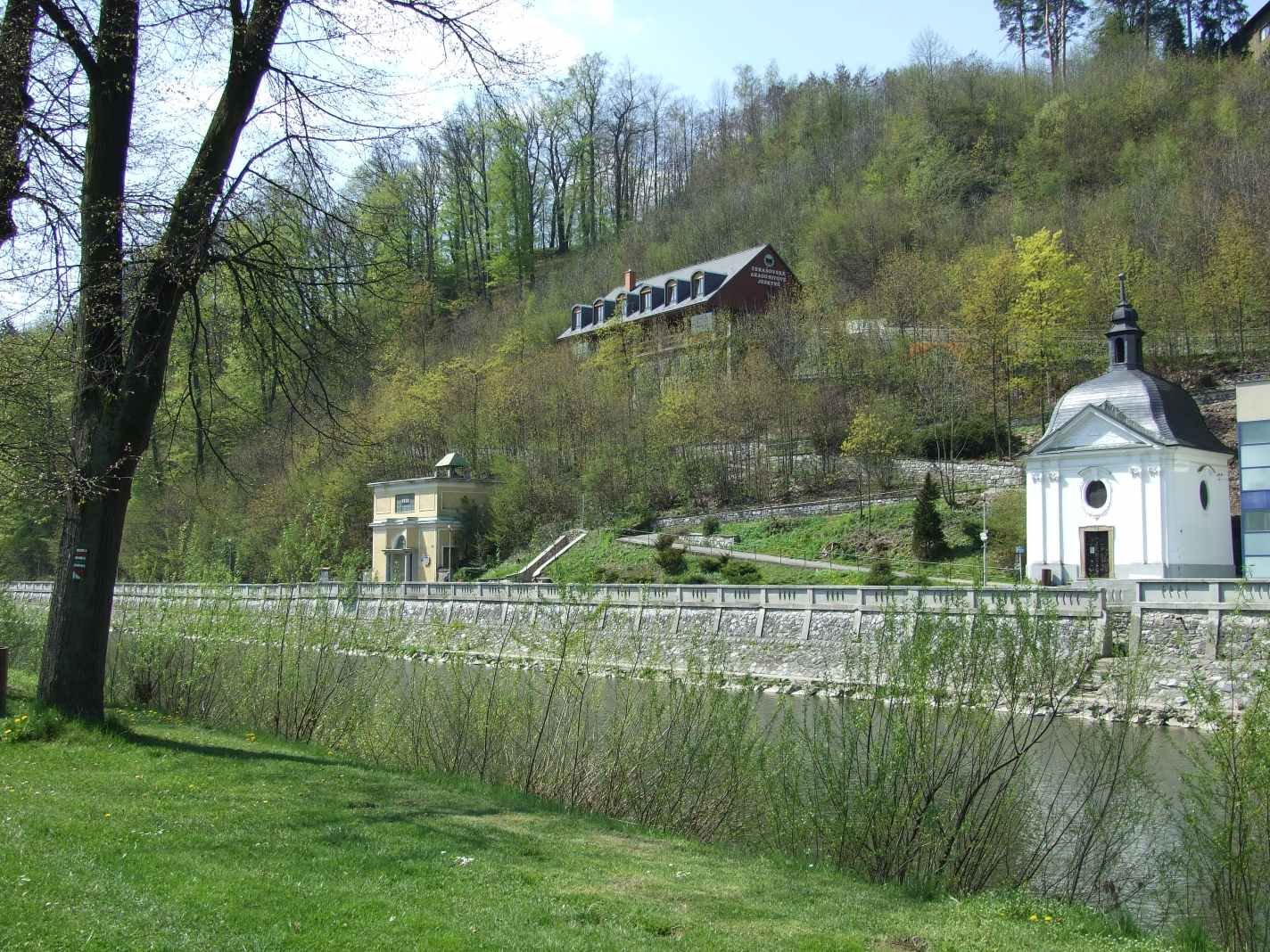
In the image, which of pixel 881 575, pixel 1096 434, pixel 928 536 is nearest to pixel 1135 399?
pixel 1096 434

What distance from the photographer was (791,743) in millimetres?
10219

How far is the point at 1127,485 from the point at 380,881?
102ft

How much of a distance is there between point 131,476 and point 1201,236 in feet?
166

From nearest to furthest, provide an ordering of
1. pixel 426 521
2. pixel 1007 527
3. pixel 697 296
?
1. pixel 1007 527
2. pixel 426 521
3. pixel 697 296

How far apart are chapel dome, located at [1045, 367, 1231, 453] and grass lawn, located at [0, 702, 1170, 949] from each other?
2820 cm

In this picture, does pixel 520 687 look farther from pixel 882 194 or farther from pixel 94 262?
pixel 882 194

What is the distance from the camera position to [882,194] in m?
72.1

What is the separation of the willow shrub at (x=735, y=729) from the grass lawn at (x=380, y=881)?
1.16m

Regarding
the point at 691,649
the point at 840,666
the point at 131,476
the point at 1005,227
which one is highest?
the point at 1005,227

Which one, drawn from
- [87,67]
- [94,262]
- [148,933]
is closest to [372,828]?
[148,933]

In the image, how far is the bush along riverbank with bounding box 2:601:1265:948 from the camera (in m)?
9.23

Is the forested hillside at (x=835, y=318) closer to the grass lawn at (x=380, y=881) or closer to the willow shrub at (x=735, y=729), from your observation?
the willow shrub at (x=735, y=729)

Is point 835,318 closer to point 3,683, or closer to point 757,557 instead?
point 757,557

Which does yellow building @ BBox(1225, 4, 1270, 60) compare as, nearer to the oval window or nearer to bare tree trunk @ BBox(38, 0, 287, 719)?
the oval window
